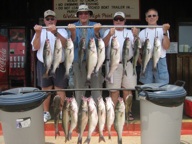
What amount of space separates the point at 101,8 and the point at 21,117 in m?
4.35

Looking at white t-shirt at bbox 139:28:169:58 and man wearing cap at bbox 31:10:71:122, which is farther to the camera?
white t-shirt at bbox 139:28:169:58

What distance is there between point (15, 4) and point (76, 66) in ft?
11.4

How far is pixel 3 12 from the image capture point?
7875 mm

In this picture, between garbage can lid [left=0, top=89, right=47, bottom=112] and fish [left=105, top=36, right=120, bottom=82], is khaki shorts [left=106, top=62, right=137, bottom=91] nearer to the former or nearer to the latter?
fish [left=105, top=36, right=120, bottom=82]

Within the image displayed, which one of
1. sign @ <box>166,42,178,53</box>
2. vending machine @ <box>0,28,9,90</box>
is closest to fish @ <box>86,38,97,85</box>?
vending machine @ <box>0,28,9,90</box>

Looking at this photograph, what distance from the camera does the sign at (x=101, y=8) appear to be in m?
7.71

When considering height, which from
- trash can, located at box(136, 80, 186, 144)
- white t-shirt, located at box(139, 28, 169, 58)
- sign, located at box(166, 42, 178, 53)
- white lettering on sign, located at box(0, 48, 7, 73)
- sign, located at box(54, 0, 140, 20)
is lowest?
trash can, located at box(136, 80, 186, 144)

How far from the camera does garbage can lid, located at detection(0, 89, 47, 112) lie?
13.1 ft

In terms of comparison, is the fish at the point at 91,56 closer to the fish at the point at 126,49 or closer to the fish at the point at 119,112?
the fish at the point at 126,49

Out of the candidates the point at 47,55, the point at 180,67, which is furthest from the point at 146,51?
the point at 180,67

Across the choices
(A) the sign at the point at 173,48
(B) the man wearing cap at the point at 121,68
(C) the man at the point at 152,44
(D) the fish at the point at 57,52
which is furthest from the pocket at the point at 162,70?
(A) the sign at the point at 173,48

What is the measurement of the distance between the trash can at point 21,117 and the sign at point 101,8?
12.8 ft

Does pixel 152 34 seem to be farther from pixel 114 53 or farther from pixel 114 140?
pixel 114 140

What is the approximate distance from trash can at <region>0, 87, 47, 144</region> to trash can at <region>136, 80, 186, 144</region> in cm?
136
